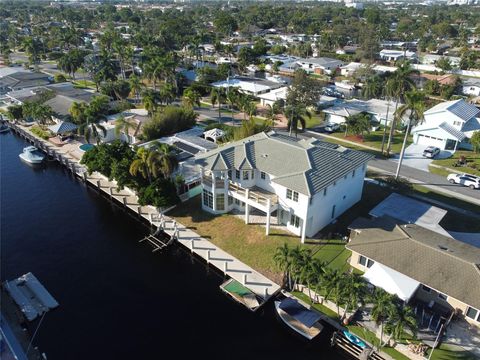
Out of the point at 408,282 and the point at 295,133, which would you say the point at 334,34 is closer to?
the point at 295,133

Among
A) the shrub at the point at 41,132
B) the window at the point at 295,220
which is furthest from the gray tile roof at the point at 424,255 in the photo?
the shrub at the point at 41,132

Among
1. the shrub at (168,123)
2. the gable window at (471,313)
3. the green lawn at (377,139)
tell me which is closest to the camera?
the gable window at (471,313)

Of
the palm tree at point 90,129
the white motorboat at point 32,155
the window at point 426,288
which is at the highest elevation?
the palm tree at point 90,129

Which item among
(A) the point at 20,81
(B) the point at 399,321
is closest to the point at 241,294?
(B) the point at 399,321

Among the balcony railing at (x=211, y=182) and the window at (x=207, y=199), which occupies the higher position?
the balcony railing at (x=211, y=182)

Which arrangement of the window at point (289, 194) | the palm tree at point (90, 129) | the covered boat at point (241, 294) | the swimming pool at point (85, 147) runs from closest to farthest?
the covered boat at point (241, 294), the window at point (289, 194), the palm tree at point (90, 129), the swimming pool at point (85, 147)

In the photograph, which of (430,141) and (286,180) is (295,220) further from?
(430,141)

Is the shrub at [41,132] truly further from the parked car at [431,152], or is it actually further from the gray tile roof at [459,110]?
the gray tile roof at [459,110]
